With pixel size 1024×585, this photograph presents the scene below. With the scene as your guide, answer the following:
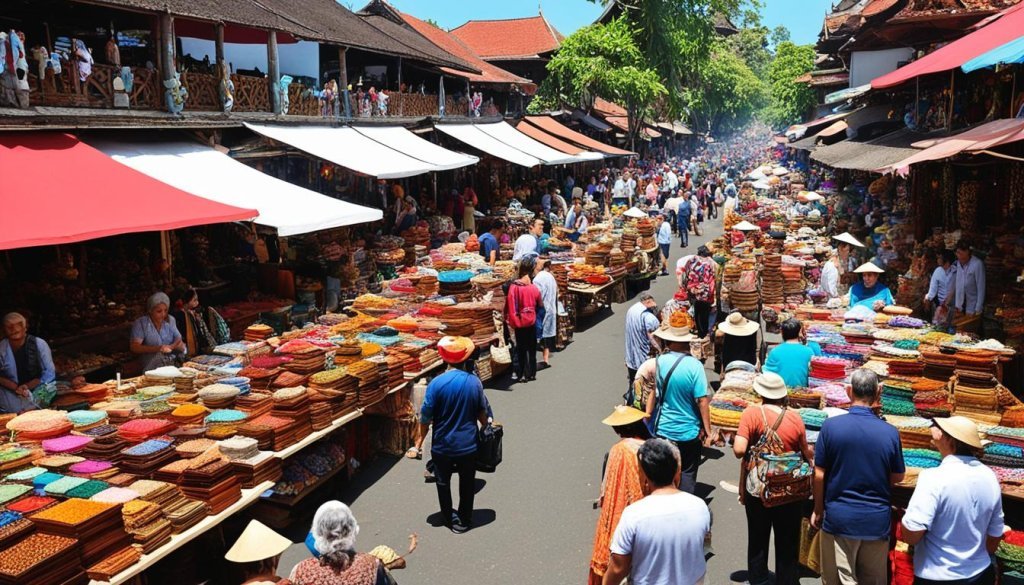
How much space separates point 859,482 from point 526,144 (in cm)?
2250

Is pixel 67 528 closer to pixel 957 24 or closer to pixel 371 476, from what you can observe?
pixel 371 476

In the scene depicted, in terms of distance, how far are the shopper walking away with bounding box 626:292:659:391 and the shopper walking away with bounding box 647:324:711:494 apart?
283 centimetres

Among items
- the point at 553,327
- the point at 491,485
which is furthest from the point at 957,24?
the point at 491,485

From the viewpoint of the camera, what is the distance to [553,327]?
13094 millimetres

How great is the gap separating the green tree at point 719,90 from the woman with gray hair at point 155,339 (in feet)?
115

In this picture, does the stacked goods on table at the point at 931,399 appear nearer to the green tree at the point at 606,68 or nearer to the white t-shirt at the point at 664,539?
the white t-shirt at the point at 664,539

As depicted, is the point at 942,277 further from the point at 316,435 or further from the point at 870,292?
the point at 316,435

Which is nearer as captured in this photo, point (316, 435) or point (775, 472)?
point (775, 472)

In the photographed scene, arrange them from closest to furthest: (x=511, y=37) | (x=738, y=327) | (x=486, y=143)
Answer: (x=738, y=327)
(x=486, y=143)
(x=511, y=37)

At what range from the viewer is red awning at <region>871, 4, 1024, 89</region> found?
33.2ft

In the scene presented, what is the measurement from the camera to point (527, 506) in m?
7.75

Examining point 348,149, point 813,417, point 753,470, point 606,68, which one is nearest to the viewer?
point 753,470

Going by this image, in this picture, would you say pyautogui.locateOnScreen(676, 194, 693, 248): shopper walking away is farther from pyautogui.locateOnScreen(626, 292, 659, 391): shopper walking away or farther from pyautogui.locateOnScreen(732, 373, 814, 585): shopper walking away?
pyautogui.locateOnScreen(732, 373, 814, 585): shopper walking away

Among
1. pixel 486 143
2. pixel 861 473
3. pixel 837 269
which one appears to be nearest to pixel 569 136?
pixel 486 143
